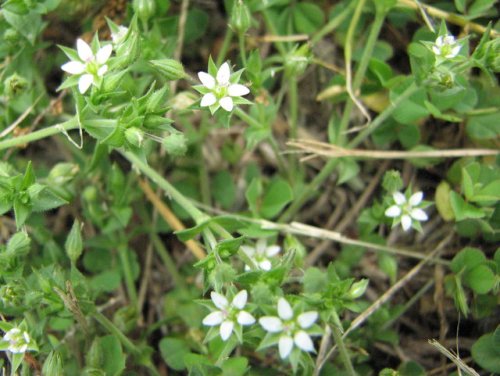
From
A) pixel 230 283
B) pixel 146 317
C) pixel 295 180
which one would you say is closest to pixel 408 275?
pixel 295 180

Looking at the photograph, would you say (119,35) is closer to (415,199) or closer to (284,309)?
(284,309)

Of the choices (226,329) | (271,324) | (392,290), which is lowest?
(392,290)

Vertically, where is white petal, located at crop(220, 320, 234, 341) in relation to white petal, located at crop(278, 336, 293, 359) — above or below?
below

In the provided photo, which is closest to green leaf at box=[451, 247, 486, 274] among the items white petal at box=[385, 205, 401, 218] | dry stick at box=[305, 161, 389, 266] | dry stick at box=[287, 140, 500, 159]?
white petal at box=[385, 205, 401, 218]

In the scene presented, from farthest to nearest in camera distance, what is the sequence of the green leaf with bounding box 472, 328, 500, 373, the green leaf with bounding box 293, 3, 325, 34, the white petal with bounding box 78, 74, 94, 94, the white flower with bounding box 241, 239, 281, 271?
the green leaf with bounding box 293, 3, 325, 34 < the white flower with bounding box 241, 239, 281, 271 < the green leaf with bounding box 472, 328, 500, 373 < the white petal with bounding box 78, 74, 94, 94

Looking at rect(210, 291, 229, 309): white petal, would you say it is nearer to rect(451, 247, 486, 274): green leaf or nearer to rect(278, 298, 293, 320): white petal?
rect(278, 298, 293, 320): white petal

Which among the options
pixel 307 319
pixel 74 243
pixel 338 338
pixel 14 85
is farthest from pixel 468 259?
pixel 14 85
